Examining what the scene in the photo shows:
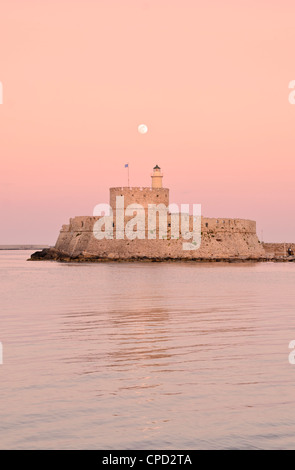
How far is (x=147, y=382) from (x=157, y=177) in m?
42.6

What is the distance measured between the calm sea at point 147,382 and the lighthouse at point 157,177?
118ft

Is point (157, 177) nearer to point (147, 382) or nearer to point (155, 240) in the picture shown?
point (155, 240)

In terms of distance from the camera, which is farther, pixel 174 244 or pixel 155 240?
pixel 174 244

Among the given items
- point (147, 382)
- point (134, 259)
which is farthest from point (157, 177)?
point (147, 382)

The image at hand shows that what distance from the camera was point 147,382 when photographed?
20.8 ft

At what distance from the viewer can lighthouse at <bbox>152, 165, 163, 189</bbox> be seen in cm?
4812

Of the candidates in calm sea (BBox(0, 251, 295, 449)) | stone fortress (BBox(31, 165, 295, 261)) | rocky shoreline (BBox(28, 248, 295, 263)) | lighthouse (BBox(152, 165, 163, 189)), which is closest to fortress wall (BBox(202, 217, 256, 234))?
stone fortress (BBox(31, 165, 295, 261))

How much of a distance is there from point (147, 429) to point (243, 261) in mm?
47531

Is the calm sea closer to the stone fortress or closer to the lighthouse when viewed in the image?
the stone fortress

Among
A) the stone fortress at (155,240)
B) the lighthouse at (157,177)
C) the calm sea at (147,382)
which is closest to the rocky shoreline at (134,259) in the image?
the stone fortress at (155,240)

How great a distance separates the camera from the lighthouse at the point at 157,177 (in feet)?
158

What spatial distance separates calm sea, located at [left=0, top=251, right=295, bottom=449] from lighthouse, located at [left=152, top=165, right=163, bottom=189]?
3603 centimetres
